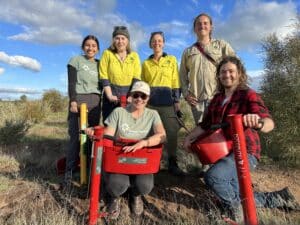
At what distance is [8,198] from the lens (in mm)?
5344

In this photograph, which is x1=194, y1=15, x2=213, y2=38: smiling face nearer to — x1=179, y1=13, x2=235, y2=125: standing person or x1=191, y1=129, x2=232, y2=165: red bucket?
x1=179, y1=13, x2=235, y2=125: standing person

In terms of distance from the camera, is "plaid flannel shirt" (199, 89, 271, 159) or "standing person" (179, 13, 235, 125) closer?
"plaid flannel shirt" (199, 89, 271, 159)

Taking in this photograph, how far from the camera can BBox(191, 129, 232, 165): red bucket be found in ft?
13.5

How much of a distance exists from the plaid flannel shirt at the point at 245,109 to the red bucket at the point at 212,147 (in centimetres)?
10

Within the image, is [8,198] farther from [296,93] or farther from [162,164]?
[296,93]

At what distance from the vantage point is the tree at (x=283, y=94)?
7203 mm

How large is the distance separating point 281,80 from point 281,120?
31.9 inches

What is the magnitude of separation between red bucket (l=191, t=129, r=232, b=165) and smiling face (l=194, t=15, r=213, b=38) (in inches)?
73.5

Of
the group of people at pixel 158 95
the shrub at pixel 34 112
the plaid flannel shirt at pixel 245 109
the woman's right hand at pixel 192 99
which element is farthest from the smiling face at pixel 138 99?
the shrub at pixel 34 112

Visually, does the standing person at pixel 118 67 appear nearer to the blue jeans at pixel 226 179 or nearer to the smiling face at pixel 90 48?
the smiling face at pixel 90 48

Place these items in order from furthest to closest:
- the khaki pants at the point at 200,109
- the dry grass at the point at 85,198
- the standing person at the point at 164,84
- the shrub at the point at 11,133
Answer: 1. the shrub at the point at 11,133
2. the standing person at the point at 164,84
3. the khaki pants at the point at 200,109
4. the dry grass at the point at 85,198

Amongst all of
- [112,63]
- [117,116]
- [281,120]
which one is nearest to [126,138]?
[117,116]

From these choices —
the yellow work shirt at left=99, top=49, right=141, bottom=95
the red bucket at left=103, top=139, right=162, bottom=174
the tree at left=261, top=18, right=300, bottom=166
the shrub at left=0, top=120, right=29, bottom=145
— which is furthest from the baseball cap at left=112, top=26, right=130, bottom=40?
the shrub at left=0, top=120, right=29, bottom=145

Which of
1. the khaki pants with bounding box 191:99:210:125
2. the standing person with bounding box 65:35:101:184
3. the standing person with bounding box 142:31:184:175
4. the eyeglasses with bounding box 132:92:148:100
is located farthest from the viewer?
the standing person with bounding box 142:31:184:175
